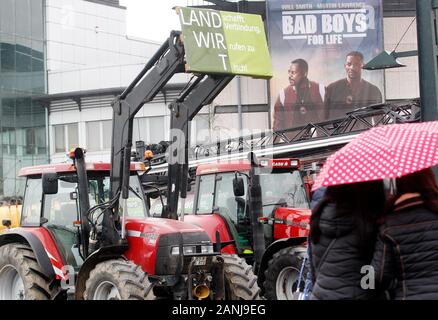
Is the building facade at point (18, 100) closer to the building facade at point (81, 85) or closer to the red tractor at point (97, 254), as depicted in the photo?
the building facade at point (81, 85)

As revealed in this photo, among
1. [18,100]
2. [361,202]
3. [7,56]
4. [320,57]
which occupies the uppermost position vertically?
[7,56]

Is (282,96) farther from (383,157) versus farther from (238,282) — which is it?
(383,157)

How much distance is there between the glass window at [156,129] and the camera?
35094 mm

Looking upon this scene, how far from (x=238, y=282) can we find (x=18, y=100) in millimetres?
32763

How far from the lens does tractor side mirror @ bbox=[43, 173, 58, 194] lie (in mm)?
8695

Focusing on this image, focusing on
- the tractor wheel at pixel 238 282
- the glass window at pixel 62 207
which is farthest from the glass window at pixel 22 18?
the tractor wheel at pixel 238 282

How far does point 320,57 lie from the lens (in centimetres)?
3200

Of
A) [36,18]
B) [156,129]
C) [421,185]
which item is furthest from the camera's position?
[36,18]

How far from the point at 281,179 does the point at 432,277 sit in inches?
317

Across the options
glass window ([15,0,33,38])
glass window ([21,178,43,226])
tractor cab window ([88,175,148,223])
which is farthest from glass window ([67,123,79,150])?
tractor cab window ([88,175,148,223])

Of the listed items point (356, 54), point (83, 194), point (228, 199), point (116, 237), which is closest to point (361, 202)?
point (116, 237)

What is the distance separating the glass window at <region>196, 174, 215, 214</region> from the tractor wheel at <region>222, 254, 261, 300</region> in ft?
10.1

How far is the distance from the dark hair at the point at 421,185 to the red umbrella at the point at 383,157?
11 cm

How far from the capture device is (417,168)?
362 centimetres
